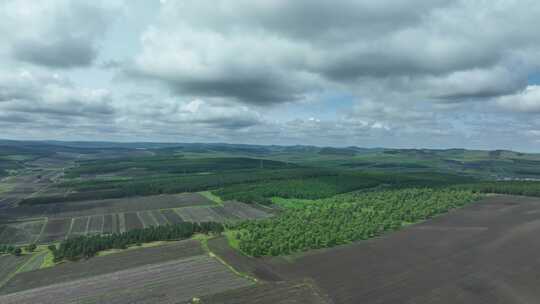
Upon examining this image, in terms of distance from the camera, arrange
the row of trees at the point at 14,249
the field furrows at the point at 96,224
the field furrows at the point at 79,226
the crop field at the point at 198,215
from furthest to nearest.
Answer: the crop field at the point at 198,215
the field furrows at the point at 96,224
the field furrows at the point at 79,226
the row of trees at the point at 14,249

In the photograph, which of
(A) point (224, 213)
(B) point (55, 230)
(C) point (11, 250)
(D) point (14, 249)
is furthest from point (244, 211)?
(C) point (11, 250)

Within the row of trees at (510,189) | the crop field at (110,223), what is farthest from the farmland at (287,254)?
the row of trees at (510,189)

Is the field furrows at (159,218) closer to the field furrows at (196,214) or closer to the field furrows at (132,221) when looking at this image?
the field furrows at (132,221)

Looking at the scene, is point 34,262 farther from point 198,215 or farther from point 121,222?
point 198,215

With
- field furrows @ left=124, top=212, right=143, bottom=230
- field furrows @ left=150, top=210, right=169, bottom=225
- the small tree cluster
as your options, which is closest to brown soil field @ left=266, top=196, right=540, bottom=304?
field furrows @ left=150, top=210, right=169, bottom=225

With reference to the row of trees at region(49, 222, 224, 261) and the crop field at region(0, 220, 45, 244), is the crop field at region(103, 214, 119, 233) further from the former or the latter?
the crop field at region(0, 220, 45, 244)
